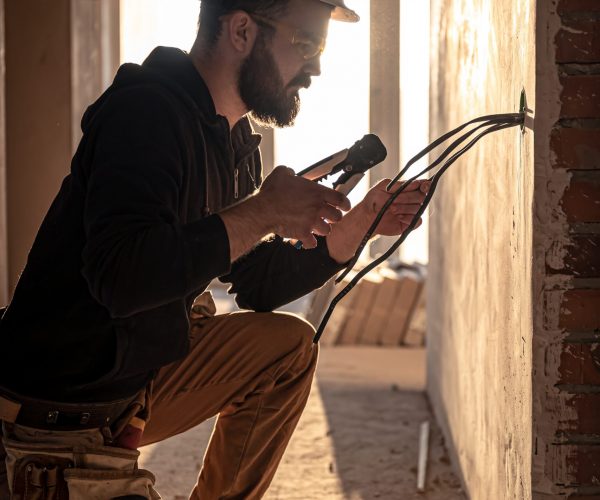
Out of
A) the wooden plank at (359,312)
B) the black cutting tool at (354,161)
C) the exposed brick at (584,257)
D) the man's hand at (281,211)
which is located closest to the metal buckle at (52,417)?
the man's hand at (281,211)

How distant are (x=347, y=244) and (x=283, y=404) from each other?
0.45 m

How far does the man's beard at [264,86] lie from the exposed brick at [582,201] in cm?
80

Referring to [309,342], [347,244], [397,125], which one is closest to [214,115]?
[347,244]

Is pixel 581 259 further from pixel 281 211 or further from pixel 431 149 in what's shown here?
pixel 281 211

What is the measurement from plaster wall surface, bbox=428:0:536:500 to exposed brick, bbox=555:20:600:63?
54 mm

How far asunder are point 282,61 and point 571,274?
896 mm

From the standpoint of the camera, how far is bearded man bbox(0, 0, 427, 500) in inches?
79.0

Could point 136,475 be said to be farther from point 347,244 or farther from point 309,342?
point 347,244

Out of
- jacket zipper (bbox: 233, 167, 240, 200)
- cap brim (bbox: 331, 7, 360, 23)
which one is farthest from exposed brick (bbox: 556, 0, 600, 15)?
jacket zipper (bbox: 233, 167, 240, 200)

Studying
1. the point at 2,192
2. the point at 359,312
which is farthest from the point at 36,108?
the point at 359,312

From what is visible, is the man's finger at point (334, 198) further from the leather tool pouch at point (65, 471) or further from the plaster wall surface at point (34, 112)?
the plaster wall surface at point (34, 112)

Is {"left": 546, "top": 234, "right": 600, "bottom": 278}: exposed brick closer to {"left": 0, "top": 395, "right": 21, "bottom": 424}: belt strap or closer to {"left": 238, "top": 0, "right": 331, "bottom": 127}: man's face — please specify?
{"left": 238, "top": 0, "right": 331, "bottom": 127}: man's face

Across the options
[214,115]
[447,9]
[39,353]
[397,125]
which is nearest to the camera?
[39,353]

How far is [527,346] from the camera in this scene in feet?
6.57
